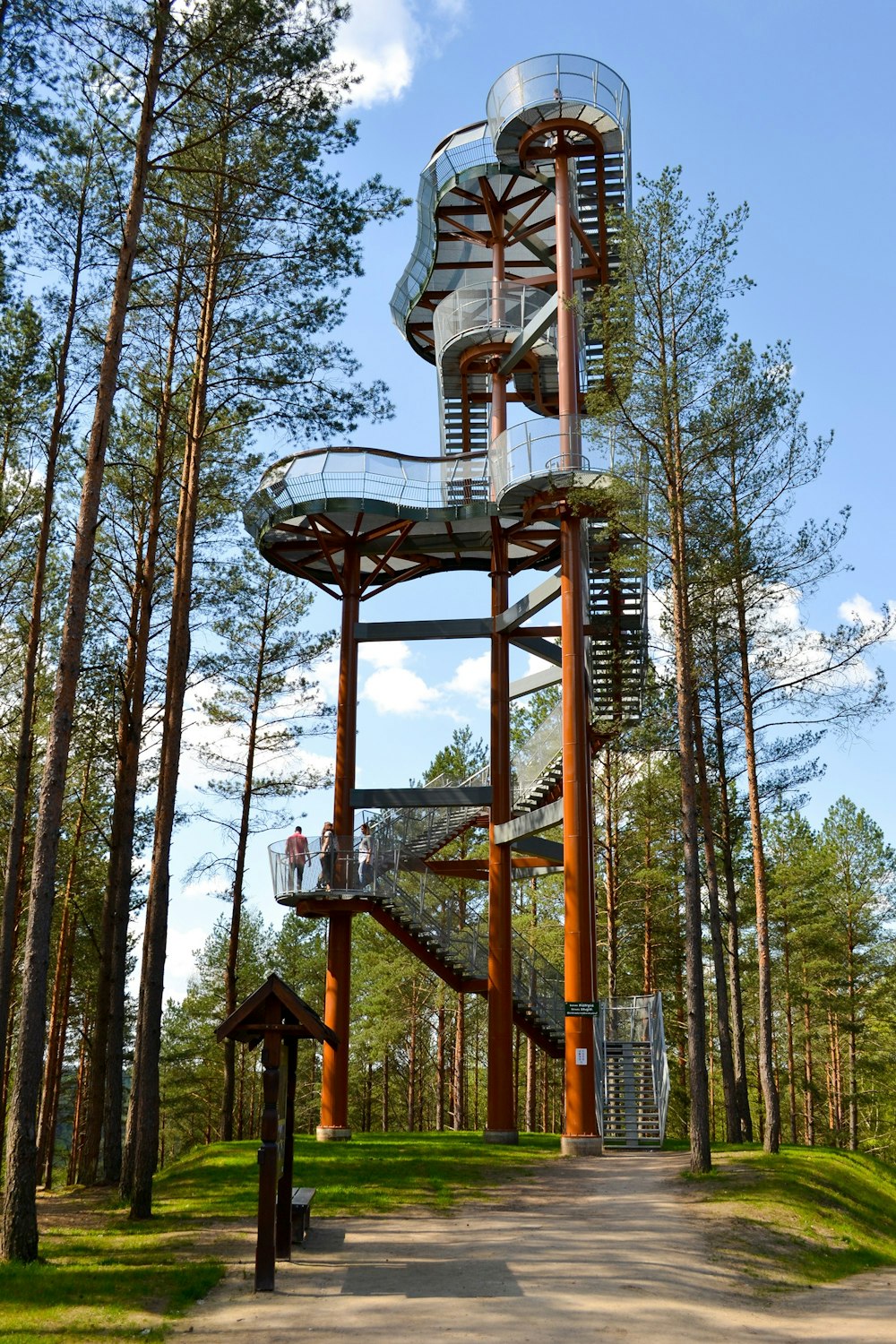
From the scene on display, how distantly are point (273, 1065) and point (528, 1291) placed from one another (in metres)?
2.70

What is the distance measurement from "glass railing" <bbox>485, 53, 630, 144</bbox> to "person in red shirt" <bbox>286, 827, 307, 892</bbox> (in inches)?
524

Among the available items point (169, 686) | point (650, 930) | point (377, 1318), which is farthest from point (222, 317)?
point (650, 930)

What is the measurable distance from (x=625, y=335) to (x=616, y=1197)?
34.8 ft

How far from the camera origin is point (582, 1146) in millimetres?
16828

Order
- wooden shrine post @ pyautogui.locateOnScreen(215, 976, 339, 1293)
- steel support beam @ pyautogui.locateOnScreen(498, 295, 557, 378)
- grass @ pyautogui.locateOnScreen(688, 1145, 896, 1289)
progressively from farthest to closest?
steel support beam @ pyautogui.locateOnScreen(498, 295, 557, 378)
grass @ pyautogui.locateOnScreen(688, 1145, 896, 1289)
wooden shrine post @ pyautogui.locateOnScreen(215, 976, 339, 1293)

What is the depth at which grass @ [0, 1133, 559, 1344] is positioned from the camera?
8.12 metres

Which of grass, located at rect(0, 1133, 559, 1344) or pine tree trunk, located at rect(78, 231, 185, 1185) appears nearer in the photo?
grass, located at rect(0, 1133, 559, 1344)

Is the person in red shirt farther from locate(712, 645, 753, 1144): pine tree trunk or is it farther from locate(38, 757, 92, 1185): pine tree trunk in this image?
locate(712, 645, 753, 1144): pine tree trunk

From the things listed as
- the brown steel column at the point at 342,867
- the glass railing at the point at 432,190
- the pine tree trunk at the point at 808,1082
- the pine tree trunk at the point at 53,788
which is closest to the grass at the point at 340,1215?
the pine tree trunk at the point at 53,788

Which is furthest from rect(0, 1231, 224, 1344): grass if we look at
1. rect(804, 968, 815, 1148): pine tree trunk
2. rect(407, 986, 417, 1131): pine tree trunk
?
rect(804, 968, 815, 1148): pine tree trunk

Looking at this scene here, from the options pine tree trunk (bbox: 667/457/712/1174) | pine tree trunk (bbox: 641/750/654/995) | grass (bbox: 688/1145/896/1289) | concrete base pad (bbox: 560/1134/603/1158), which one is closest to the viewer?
grass (bbox: 688/1145/896/1289)

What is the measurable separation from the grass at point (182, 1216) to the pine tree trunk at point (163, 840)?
0.72 m

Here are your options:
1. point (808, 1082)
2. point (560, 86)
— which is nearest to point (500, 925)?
point (560, 86)

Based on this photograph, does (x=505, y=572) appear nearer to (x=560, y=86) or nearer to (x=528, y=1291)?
(x=560, y=86)
